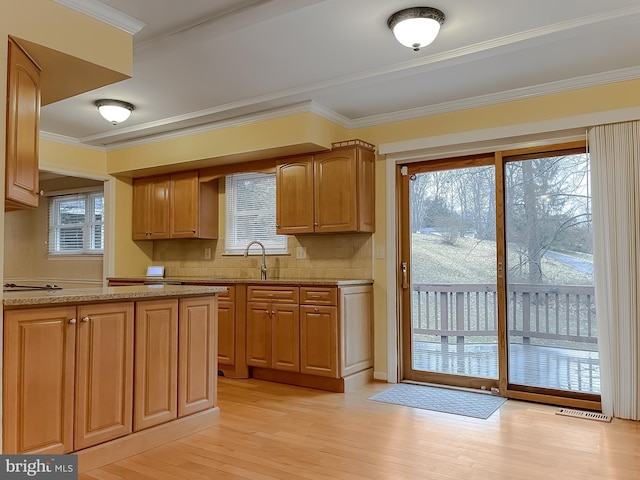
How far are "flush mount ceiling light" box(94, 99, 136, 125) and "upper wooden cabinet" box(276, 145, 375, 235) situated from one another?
150 cm

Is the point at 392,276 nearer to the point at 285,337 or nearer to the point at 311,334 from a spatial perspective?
the point at 311,334

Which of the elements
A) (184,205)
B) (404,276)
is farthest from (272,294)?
(184,205)

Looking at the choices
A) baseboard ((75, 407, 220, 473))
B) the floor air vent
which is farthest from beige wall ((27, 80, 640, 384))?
baseboard ((75, 407, 220, 473))

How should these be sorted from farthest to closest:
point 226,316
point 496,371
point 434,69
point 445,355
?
point 226,316
point 445,355
point 496,371
point 434,69

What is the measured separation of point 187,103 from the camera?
14.9 ft

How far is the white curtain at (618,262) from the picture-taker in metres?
3.53

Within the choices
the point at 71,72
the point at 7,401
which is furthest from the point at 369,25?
the point at 7,401

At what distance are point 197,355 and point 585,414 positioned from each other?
9.11ft

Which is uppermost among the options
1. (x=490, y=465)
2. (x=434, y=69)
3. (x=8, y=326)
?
(x=434, y=69)

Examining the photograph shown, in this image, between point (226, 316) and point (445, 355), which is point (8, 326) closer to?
point (226, 316)

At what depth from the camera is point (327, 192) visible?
4672mm

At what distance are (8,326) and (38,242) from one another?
5.65 meters

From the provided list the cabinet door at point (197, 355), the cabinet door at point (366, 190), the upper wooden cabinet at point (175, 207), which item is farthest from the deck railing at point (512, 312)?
the upper wooden cabinet at point (175, 207)

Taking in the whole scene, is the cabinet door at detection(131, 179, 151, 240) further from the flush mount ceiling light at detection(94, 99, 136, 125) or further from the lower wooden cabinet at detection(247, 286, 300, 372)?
the lower wooden cabinet at detection(247, 286, 300, 372)
